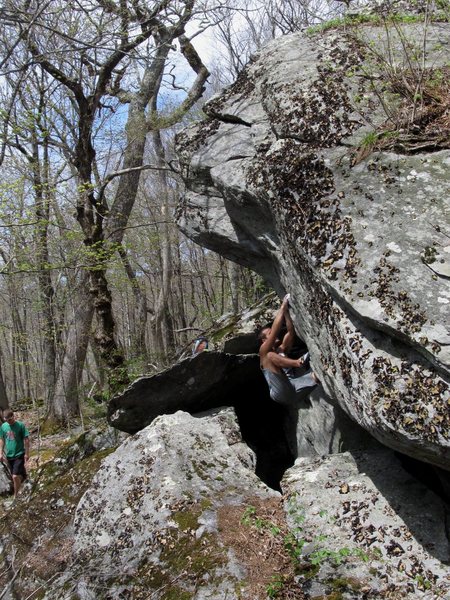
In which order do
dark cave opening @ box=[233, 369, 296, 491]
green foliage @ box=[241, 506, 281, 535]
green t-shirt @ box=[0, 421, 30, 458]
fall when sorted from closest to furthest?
1. green foliage @ box=[241, 506, 281, 535]
2. dark cave opening @ box=[233, 369, 296, 491]
3. green t-shirt @ box=[0, 421, 30, 458]

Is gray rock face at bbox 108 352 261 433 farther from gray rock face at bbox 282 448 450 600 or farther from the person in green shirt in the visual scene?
the person in green shirt

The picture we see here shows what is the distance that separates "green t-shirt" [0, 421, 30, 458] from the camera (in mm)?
9320

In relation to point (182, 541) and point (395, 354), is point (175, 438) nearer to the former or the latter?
point (182, 541)

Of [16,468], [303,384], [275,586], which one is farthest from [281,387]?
[16,468]

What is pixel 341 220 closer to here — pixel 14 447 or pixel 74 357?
pixel 14 447

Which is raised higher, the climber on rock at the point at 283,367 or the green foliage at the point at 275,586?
the climber on rock at the point at 283,367

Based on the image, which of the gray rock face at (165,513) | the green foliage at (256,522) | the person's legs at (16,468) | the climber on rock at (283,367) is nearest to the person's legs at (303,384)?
the climber on rock at (283,367)

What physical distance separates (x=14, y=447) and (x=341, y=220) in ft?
26.3

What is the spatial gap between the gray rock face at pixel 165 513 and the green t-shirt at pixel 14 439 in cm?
424

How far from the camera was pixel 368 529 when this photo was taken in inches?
161

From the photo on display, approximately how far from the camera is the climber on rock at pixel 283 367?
6.20 metres

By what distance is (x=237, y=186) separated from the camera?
561cm

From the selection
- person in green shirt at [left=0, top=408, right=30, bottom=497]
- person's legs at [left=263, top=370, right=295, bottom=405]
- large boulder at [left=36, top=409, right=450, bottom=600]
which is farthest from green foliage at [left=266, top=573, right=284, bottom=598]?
person in green shirt at [left=0, top=408, right=30, bottom=497]

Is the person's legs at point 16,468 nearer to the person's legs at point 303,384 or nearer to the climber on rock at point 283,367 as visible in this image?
the climber on rock at point 283,367
